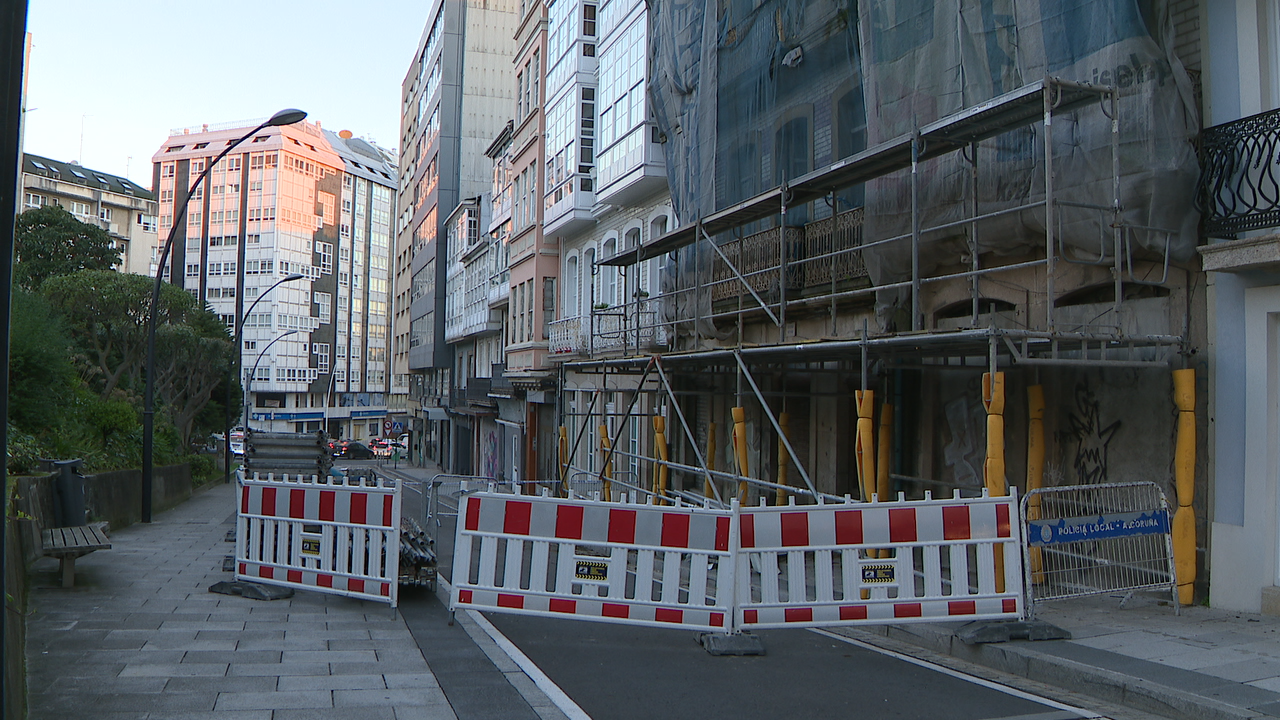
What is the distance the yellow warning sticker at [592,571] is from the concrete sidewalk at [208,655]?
4.34 ft

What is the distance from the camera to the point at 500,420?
3884cm

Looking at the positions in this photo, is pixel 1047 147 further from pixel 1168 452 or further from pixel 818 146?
pixel 818 146

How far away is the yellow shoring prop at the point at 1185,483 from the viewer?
895 cm

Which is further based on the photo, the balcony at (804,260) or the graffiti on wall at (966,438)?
the balcony at (804,260)

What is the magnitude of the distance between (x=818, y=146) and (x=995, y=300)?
15.3ft

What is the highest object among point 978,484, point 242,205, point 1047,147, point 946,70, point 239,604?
point 242,205

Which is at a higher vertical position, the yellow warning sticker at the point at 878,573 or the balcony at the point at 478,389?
the balcony at the point at 478,389

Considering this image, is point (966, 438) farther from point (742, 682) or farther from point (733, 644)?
point (742, 682)

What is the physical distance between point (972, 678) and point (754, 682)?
159 cm

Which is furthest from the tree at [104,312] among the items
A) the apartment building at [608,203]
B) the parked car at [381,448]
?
the parked car at [381,448]

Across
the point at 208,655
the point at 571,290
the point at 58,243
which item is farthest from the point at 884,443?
the point at 58,243

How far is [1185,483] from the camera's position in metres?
9.02

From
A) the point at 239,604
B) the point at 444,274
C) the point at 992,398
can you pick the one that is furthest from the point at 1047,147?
the point at 444,274

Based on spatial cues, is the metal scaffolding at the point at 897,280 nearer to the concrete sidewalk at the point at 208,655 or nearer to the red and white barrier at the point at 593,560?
the red and white barrier at the point at 593,560
